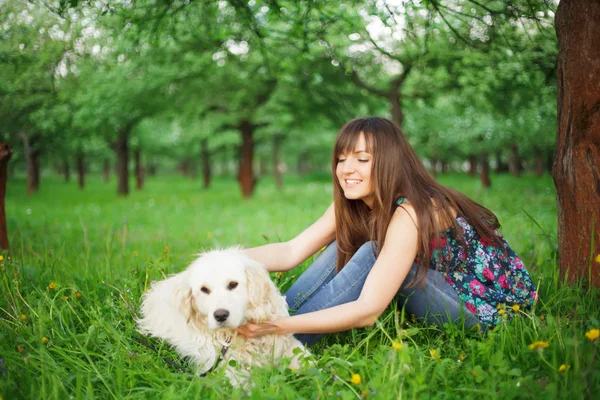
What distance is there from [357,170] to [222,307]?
46.9 inches

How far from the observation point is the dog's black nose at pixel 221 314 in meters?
2.20

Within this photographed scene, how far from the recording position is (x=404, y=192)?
264cm

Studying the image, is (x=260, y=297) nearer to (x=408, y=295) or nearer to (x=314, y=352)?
(x=314, y=352)

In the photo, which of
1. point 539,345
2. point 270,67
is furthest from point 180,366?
point 270,67

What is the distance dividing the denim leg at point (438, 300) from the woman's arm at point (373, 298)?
287 mm

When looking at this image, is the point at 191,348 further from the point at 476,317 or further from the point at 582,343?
the point at 582,343

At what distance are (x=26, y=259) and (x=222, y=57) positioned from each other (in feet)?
Result: 26.9

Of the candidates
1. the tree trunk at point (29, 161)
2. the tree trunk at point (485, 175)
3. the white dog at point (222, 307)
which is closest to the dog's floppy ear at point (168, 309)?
the white dog at point (222, 307)

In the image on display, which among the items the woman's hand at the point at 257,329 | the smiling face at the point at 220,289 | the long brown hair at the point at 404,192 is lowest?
the woman's hand at the point at 257,329

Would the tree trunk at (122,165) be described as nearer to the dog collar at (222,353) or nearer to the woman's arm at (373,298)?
the dog collar at (222,353)

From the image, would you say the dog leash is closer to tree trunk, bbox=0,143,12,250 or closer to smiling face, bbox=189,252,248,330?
smiling face, bbox=189,252,248,330

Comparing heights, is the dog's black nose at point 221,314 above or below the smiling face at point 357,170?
below

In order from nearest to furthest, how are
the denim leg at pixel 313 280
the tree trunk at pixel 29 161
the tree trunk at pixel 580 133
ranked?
the tree trunk at pixel 580 133
the denim leg at pixel 313 280
the tree trunk at pixel 29 161

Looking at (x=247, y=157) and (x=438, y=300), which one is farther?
(x=247, y=157)
